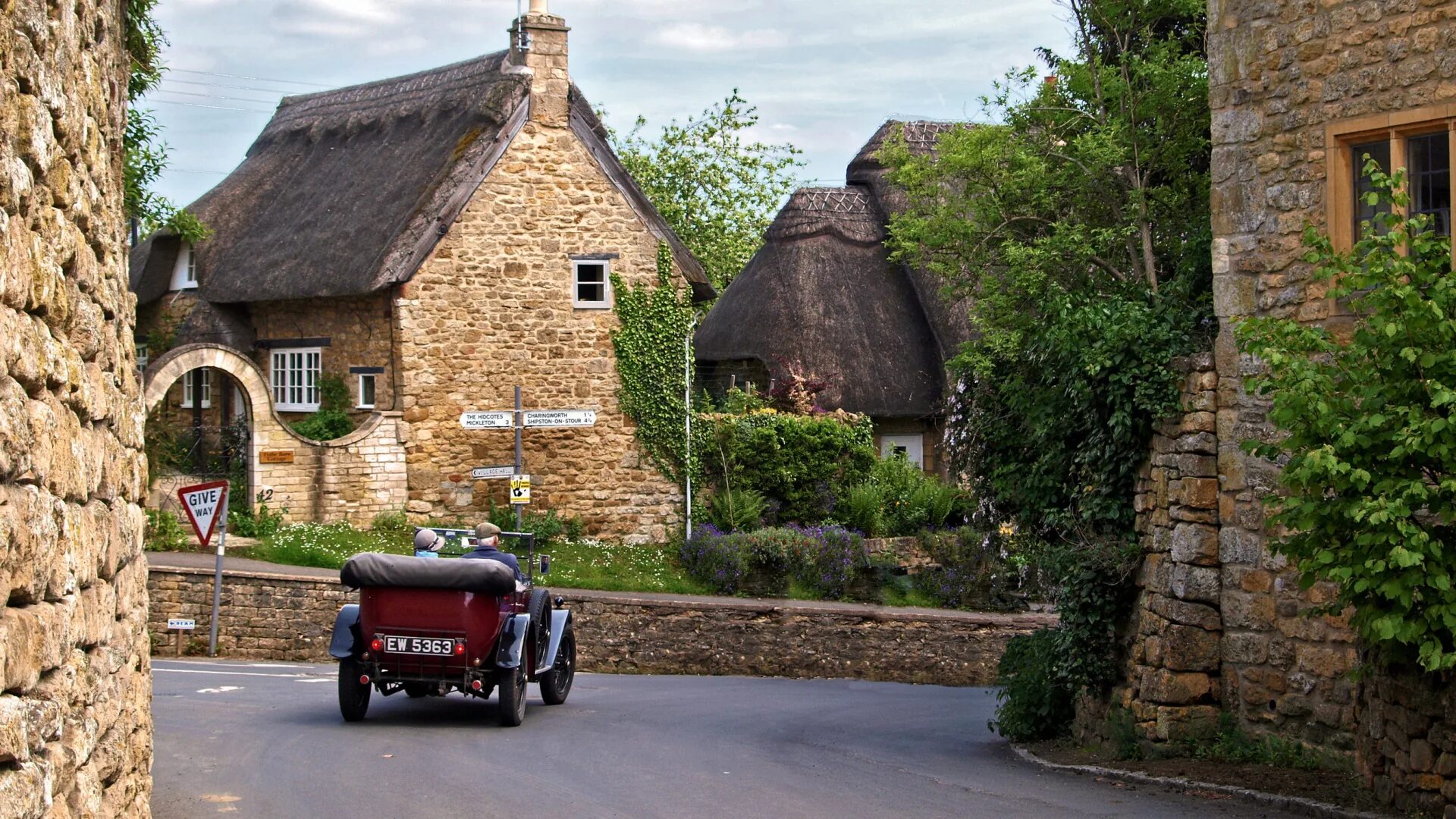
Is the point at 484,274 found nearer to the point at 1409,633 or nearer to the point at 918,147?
the point at 918,147

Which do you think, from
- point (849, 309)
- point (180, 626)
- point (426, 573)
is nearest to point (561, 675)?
point (426, 573)

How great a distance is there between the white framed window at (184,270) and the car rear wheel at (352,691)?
63.2ft

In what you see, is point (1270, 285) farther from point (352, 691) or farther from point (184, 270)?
point (184, 270)

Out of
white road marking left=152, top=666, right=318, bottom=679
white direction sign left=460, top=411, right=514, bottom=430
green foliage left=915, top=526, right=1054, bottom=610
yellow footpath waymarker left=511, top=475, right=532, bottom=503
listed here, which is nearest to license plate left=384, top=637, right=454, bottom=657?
white road marking left=152, top=666, right=318, bottom=679

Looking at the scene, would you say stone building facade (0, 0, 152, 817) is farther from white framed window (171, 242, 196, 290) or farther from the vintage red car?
white framed window (171, 242, 196, 290)

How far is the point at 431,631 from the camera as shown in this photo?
1262 cm

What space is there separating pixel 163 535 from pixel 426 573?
1249cm

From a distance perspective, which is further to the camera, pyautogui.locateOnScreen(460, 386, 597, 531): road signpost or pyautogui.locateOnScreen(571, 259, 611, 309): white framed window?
pyautogui.locateOnScreen(571, 259, 611, 309): white framed window

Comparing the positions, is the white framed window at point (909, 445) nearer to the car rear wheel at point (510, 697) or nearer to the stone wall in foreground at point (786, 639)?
the stone wall in foreground at point (786, 639)

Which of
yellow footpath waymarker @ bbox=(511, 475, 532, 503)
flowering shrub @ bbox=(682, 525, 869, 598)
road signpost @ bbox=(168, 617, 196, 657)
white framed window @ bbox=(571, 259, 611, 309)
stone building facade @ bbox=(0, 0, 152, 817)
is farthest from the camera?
white framed window @ bbox=(571, 259, 611, 309)

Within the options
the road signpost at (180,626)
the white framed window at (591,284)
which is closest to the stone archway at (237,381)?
the road signpost at (180,626)

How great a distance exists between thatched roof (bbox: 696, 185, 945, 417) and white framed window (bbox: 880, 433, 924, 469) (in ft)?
2.76

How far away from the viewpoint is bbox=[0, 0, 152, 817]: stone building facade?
3.71 meters

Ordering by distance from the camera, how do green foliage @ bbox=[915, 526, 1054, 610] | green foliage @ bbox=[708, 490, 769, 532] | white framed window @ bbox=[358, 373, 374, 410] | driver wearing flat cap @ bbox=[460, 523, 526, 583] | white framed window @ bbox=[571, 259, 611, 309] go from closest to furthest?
driver wearing flat cap @ bbox=[460, 523, 526, 583]
green foliage @ bbox=[915, 526, 1054, 610]
white framed window @ bbox=[358, 373, 374, 410]
white framed window @ bbox=[571, 259, 611, 309]
green foliage @ bbox=[708, 490, 769, 532]
